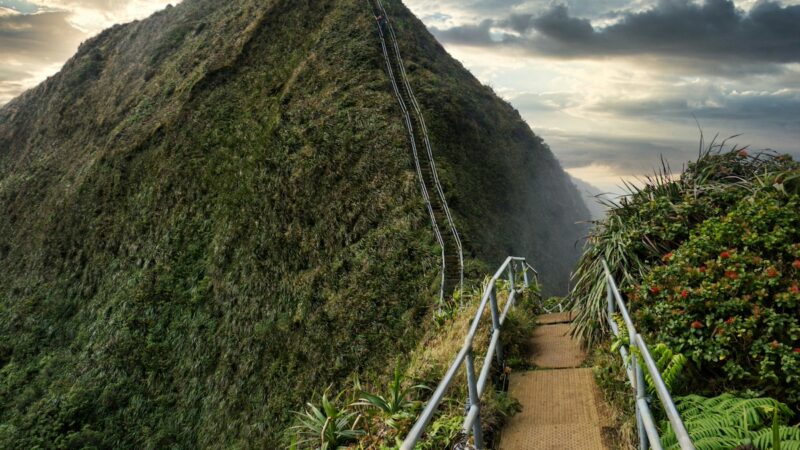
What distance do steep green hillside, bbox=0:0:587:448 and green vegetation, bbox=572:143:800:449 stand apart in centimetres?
836

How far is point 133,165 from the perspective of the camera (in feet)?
94.0

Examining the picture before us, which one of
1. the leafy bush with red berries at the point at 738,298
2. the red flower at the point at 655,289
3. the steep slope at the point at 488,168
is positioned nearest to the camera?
the leafy bush with red berries at the point at 738,298

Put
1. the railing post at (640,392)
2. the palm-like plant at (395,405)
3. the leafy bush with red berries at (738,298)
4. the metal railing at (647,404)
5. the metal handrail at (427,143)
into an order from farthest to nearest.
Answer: the metal handrail at (427,143) < the palm-like plant at (395,405) < the leafy bush with red berries at (738,298) < the railing post at (640,392) < the metal railing at (647,404)

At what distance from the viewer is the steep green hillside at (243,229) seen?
53.7 ft

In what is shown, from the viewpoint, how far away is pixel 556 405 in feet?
15.5

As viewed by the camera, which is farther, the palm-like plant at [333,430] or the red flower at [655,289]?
the palm-like plant at [333,430]

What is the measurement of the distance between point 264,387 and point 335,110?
522 inches

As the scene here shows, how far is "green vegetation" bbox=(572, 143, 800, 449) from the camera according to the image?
3771 millimetres

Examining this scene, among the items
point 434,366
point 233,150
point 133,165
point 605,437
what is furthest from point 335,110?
point 605,437

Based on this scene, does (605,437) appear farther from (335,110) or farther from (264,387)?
(335,110)

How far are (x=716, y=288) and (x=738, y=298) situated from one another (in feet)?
0.59

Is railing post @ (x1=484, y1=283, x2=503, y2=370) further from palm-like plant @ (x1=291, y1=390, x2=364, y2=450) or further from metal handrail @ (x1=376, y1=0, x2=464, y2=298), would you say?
metal handrail @ (x1=376, y1=0, x2=464, y2=298)

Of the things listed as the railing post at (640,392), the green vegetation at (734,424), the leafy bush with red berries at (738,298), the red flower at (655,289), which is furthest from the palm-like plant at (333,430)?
the red flower at (655,289)

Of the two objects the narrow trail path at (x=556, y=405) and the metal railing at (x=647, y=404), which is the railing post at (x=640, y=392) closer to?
the metal railing at (x=647, y=404)
